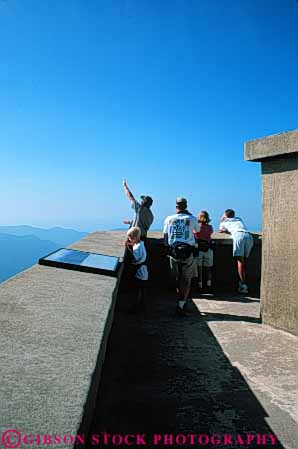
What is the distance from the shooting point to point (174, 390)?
3516 millimetres

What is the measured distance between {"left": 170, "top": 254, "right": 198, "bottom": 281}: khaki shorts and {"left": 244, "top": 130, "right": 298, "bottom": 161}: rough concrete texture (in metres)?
1.66

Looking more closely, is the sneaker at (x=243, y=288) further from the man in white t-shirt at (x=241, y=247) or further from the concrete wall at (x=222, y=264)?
the concrete wall at (x=222, y=264)

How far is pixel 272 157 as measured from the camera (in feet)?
17.4

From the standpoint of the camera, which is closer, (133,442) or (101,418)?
(133,442)

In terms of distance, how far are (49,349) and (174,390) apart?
5.84 feet

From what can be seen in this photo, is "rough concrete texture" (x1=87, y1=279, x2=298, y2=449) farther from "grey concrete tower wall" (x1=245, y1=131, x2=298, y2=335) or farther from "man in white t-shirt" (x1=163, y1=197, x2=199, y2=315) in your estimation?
"man in white t-shirt" (x1=163, y1=197, x2=199, y2=315)

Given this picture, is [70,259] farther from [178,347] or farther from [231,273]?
[231,273]

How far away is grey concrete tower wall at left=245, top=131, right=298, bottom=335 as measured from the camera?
16.5ft

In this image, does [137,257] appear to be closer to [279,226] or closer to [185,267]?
[185,267]

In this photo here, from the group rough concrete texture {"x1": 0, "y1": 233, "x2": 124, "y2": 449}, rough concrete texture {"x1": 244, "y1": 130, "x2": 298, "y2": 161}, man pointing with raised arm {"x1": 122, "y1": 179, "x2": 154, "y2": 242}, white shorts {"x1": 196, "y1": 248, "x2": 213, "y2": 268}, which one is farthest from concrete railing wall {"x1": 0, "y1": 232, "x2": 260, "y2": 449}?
white shorts {"x1": 196, "y1": 248, "x2": 213, "y2": 268}

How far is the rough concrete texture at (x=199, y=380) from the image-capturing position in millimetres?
2881

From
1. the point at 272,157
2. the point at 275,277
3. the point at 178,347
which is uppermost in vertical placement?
the point at 272,157

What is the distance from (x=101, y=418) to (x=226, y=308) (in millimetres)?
4027

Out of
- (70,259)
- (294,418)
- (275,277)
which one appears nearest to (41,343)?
(294,418)
